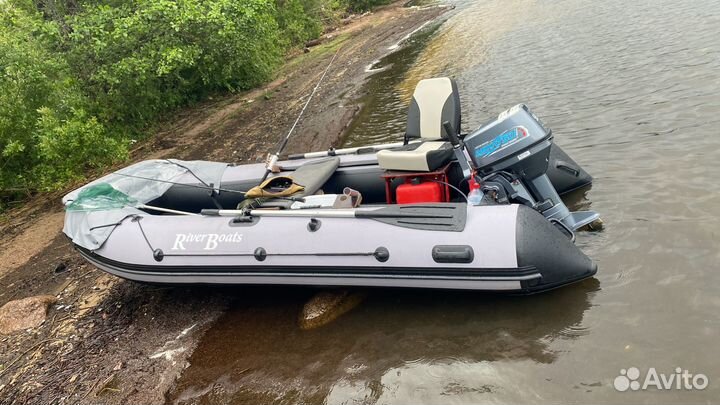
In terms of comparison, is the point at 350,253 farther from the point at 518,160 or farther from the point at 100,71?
the point at 100,71

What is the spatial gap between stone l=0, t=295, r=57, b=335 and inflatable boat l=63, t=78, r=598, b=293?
0.72 m

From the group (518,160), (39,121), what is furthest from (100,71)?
(518,160)

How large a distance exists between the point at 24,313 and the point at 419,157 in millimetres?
3592

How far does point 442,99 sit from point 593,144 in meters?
2.12

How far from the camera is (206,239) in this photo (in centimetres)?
392

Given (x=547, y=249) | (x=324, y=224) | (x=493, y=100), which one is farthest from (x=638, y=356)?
(x=493, y=100)

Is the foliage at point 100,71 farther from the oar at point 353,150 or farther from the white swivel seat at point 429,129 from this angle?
the white swivel seat at point 429,129

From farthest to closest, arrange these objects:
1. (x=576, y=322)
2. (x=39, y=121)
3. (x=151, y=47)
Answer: (x=151, y=47) → (x=39, y=121) → (x=576, y=322)

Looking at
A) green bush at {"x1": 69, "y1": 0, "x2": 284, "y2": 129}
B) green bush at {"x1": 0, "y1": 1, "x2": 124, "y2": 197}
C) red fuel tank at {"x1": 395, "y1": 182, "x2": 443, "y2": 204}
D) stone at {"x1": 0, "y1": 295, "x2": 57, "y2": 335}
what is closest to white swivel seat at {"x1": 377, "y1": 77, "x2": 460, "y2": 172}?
red fuel tank at {"x1": 395, "y1": 182, "x2": 443, "y2": 204}

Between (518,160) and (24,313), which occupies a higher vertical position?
(518,160)

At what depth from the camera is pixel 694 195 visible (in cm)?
404

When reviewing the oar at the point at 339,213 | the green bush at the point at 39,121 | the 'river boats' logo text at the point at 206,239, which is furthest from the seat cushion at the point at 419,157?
the green bush at the point at 39,121

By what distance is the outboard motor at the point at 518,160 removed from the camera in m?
3.57

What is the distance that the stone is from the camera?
4402 millimetres
